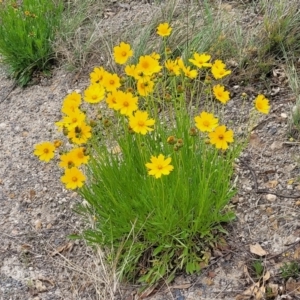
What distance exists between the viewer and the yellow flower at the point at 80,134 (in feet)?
7.11

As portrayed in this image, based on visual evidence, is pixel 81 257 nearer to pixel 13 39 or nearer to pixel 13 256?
pixel 13 256

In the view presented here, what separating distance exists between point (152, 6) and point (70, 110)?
274cm

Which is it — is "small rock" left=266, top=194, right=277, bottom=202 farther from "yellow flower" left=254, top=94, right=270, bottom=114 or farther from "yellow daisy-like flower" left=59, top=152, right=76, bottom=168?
"yellow daisy-like flower" left=59, top=152, right=76, bottom=168

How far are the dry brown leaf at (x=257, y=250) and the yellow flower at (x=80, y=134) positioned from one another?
1.03 m

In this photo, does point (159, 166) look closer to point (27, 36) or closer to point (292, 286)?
point (292, 286)

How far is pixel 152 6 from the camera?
470cm

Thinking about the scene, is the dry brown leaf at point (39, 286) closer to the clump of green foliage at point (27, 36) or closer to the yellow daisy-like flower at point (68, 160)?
the yellow daisy-like flower at point (68, 160)

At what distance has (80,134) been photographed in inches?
85.7

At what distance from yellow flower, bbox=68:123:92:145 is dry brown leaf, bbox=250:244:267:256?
40.5 inches

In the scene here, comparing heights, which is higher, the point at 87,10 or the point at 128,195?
the point at 128,195

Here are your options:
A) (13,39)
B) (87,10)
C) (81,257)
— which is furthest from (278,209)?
(87,10)

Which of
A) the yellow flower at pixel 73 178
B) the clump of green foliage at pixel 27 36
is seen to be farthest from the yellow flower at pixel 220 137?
the clump of green foliage at pixel 27 36

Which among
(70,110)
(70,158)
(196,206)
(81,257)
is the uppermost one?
(70,110)

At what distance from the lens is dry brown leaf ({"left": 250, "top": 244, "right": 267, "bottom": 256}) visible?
2611 mm
